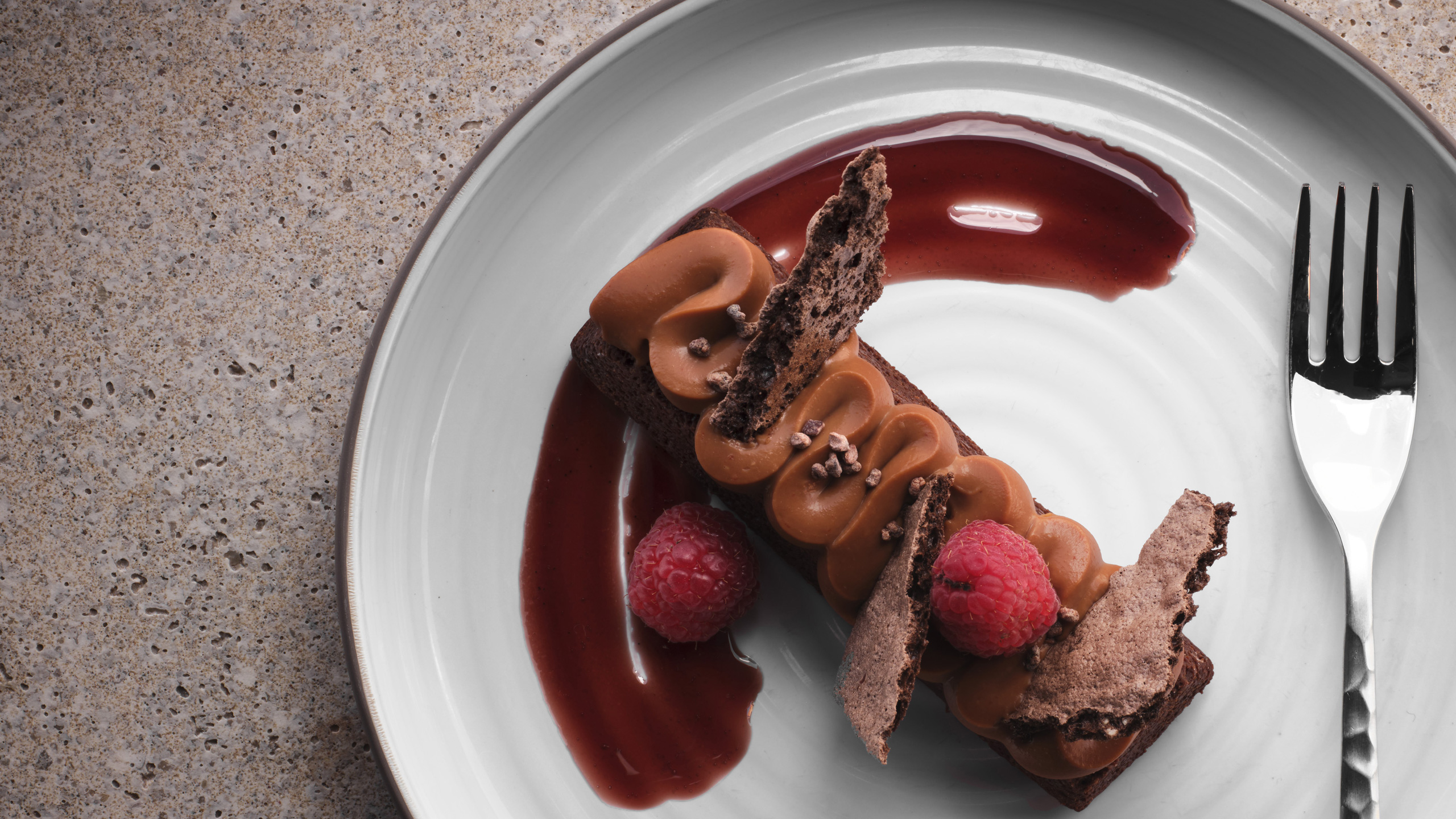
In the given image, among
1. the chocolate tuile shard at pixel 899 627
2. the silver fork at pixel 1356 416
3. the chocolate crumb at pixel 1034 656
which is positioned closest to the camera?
the chocolate tuile shard at pixel 899 627

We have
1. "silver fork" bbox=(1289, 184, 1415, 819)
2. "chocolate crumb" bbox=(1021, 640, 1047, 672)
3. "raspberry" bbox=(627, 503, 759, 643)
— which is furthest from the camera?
"silver fork" bbox=(1289, 184, 1415, 819)

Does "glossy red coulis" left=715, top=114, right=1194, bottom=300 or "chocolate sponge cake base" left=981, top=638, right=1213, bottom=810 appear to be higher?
"glossy red coulis" left=715, top=114, right=1194, bottom=300

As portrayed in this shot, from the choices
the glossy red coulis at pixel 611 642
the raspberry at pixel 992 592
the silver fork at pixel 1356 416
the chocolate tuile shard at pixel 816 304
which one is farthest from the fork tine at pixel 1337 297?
the glossy red coulis at pixel 611 642

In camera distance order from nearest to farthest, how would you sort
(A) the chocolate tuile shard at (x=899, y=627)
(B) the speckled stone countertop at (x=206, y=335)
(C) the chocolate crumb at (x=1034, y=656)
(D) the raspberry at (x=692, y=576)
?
(A) the chocolate tuile shard at (x=899, y=627), (C) the chocolate crumb at (x=1034, y=656), (D) the raspberry at (x=692, y=576), (B) the speckled stone countertop at (x=206, y=335)

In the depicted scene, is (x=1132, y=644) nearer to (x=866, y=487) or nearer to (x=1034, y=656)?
(x=1034, y=656)

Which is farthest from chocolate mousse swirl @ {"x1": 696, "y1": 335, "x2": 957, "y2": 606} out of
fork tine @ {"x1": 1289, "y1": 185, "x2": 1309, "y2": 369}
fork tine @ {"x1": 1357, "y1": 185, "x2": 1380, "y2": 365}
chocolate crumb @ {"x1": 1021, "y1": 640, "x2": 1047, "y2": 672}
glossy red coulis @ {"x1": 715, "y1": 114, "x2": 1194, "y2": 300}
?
fork tine @ {"x1": 1357, "y1": 185, "x2": 1380, "y2": 365}

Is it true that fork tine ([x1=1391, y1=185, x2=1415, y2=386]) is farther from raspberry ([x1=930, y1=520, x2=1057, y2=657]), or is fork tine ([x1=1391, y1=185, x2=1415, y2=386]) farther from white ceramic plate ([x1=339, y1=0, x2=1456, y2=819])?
raspberry ([x1=930, y1=520, x2=1057, y2=657])

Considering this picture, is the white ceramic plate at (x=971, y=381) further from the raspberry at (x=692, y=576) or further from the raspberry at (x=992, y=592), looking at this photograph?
the raspberry at (x=992, y=592)

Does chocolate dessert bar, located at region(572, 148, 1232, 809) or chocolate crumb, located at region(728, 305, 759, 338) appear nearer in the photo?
chocolate dessert bar, located at region(572, 148, 1232, 809)
